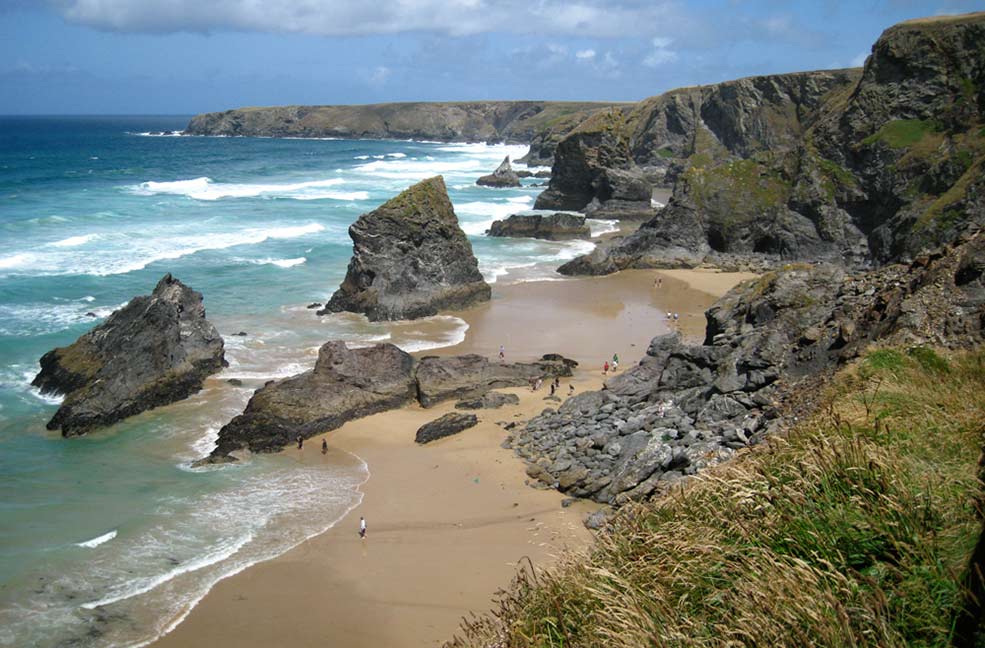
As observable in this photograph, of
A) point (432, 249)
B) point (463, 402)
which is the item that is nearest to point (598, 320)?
point (432, 249)

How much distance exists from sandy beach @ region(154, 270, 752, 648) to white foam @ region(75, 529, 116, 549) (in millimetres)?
3236

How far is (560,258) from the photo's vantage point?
47406mm

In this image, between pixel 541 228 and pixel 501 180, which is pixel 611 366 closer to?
pixel 541 228

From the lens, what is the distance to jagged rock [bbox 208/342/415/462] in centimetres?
2106

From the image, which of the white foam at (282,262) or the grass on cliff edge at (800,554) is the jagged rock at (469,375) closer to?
the grass on cliff edge at (800,554)

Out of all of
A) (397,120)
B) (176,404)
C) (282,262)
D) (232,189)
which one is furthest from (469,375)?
(397,120)

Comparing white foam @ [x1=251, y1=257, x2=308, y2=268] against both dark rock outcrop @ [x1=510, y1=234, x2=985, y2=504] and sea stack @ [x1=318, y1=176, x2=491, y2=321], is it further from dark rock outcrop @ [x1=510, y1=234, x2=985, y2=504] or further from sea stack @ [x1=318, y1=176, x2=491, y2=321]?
dark rock outcrop @ [x1=510, y1=234, x2=985, y2=504]

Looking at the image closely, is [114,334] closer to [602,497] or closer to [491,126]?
[602,497]

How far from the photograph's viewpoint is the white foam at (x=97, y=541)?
1602cm

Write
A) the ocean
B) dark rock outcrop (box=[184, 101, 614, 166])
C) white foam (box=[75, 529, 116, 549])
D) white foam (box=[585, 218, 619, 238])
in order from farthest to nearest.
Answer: dark rock outcrop (box=[184, 101, 614, 166]) < white foam (box=[585, 218, 619, 238]) < white foam (box=[75, 529, 116, 549]) < the ocean

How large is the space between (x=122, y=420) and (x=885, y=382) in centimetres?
1984

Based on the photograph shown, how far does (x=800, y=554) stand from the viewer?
6.38m

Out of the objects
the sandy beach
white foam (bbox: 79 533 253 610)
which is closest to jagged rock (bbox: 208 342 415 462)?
the sandy beach

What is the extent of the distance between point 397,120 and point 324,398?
159 metres
